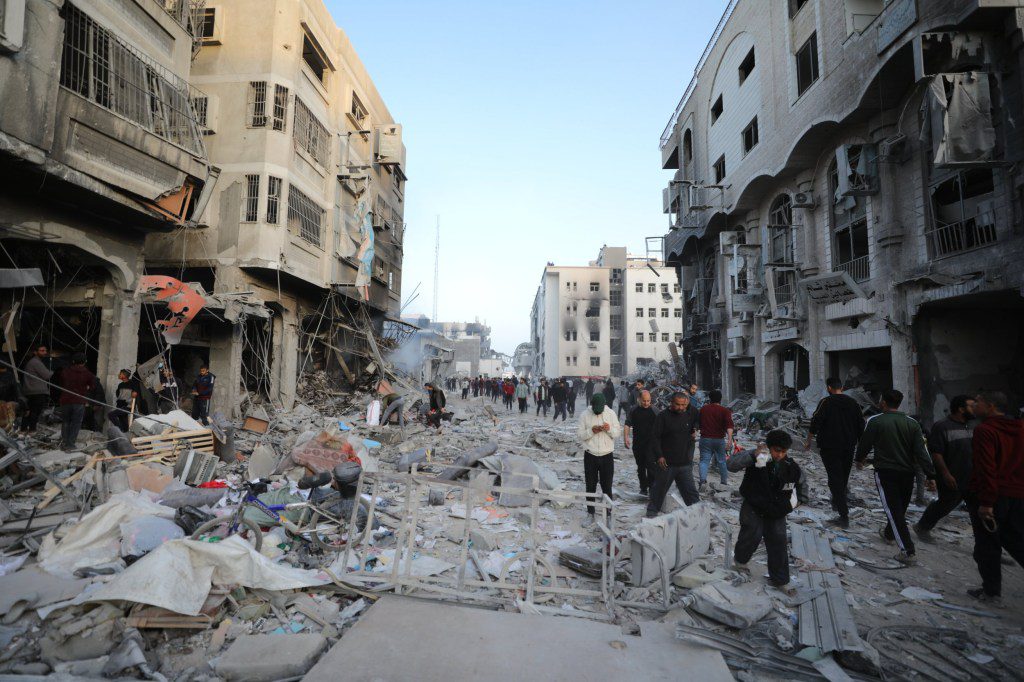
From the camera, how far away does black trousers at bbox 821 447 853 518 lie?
20.6ft

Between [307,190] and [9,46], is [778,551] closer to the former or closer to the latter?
[9,46]

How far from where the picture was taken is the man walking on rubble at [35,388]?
8876 mm

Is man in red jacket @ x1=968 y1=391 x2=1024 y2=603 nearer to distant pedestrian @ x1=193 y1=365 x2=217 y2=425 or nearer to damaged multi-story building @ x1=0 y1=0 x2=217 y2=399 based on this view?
damaged multi-story building @ x1=0 y1=0 x2=217 y2=399

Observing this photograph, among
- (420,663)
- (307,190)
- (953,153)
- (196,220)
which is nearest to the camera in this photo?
(420,663)

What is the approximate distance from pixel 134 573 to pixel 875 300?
51.4 ft

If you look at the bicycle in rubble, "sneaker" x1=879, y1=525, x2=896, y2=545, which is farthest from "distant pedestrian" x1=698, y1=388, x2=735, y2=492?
the bicycle in rubble

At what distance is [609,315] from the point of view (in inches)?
2398

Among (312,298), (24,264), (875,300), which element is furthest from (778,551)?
(312,298)

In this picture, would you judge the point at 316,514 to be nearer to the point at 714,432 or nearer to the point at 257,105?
the point at 714,432

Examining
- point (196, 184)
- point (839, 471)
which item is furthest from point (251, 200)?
point (839, 471)

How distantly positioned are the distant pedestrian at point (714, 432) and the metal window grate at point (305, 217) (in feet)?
45.6

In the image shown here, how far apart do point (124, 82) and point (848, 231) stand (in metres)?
19.1

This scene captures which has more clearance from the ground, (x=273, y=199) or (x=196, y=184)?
(x=273, y=199)

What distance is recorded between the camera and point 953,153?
9.16 m
